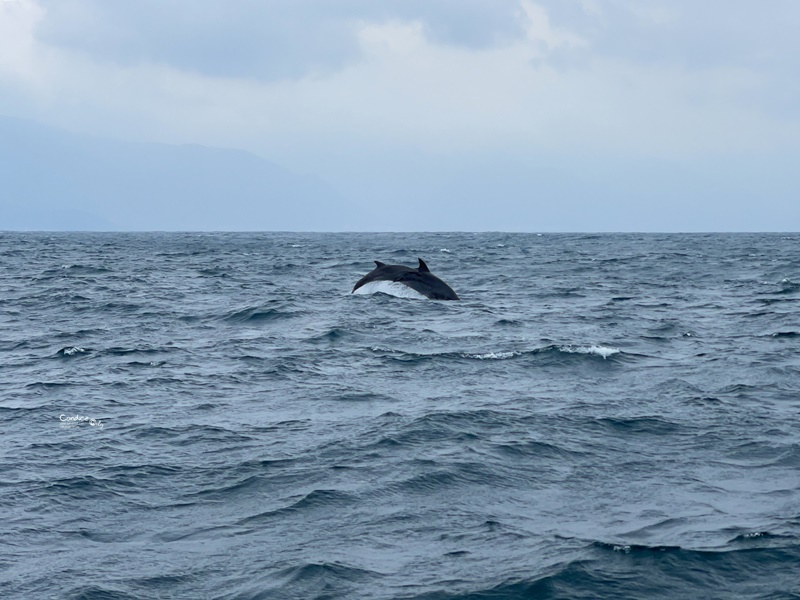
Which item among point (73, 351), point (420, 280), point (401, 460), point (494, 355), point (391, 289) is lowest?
point (401, 460)

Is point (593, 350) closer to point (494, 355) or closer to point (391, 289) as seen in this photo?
point (494, 355)

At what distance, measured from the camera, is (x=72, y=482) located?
9.43 meters

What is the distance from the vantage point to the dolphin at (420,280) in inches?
1024

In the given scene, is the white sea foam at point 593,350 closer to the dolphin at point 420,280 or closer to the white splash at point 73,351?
the white splash at point 73,351

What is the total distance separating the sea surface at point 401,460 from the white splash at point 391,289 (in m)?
4.08

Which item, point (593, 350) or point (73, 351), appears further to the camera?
point (73, 351)

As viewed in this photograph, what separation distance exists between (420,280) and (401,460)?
16363mm

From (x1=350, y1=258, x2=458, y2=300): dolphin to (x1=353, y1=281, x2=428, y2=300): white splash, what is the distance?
55 millimetres

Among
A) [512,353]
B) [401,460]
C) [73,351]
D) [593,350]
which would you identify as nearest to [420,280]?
[512,353]

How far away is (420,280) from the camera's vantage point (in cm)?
2628

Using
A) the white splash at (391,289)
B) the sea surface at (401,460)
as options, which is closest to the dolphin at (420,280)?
the white splash at (391,289)

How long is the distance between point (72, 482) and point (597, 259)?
154 ft

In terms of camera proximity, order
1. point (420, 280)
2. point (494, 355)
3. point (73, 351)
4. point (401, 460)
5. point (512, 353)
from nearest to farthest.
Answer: point (401, 460) < point (494, 355) < point (512, 353) < point (73, 351) < point (420, 280)

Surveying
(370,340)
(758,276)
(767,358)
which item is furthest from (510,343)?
(758,276)
